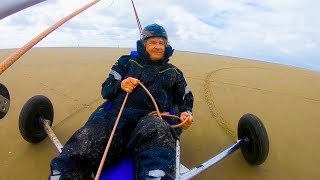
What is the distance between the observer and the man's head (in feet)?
9.52

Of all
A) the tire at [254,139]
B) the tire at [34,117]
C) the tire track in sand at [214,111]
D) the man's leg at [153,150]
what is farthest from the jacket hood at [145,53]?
the tire track in sand at [214,111]

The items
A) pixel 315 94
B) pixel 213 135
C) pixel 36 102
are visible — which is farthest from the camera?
pixel 315 94

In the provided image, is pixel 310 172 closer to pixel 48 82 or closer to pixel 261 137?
pixel 261 137

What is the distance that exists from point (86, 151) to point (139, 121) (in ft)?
1.65

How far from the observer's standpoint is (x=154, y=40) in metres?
2.91

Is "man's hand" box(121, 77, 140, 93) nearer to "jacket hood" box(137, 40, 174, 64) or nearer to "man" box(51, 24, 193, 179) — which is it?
"man" box(51, 24, 193, 179)

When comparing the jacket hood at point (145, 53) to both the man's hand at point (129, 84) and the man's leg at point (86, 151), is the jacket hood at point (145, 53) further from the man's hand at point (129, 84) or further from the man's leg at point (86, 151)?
the man's leg at point (86, 151)

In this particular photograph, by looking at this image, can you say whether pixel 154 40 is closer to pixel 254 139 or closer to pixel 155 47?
pixel 155 47

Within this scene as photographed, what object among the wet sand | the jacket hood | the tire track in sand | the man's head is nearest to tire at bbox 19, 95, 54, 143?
the wet sand

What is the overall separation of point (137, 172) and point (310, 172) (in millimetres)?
2088

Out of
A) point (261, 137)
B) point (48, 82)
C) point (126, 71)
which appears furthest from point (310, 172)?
point (48, 82)

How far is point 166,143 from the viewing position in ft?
7.09

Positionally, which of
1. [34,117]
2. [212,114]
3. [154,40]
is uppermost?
[154,40]

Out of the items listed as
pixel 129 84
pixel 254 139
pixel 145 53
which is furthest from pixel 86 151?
pixel 254 139
